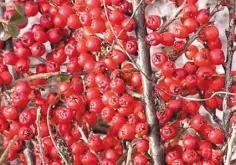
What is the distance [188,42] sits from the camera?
0.98 meters

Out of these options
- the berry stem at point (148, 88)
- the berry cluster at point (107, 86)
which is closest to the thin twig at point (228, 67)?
the berry cluster at point (107, 86)

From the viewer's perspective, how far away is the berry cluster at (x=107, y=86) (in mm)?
965

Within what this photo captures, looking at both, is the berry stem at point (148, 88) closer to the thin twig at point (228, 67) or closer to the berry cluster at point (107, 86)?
the berry cluster at point (107, 86)

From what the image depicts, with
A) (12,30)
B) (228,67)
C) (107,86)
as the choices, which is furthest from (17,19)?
(228,67)

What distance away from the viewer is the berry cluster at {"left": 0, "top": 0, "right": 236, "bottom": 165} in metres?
0.96

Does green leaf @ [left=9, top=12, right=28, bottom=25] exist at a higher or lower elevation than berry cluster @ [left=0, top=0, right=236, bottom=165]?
higher

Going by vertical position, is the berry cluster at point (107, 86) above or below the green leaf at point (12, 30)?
below

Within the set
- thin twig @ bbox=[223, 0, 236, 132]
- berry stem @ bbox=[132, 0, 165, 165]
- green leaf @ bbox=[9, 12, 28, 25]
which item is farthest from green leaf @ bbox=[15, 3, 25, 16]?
thin twig @ bbox=[223, 0, 236, 132]

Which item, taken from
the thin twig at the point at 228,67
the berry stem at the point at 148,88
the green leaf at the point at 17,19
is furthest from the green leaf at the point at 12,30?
the thin twig at the point at 228,67

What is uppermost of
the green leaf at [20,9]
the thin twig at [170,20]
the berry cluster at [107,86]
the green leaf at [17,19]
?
the green leaf at [20,9]

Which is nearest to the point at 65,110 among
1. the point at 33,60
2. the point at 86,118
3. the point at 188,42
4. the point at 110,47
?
the point at 86,118

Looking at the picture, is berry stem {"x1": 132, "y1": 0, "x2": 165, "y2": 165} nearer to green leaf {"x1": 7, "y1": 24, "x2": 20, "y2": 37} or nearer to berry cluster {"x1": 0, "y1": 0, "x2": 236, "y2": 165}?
berry cluster {"x1": 0, "y1": 0, "x2": 236, "y2": 165}

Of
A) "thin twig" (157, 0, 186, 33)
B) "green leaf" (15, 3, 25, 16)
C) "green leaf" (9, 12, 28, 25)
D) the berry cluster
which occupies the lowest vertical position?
the berry cluster

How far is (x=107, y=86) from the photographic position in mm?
979
